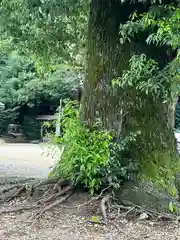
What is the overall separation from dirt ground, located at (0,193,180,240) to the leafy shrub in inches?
13.3

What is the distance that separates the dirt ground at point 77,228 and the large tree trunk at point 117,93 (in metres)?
1.02

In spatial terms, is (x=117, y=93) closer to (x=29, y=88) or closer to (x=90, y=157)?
(x=90, y=157)

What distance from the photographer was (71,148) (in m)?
4.48

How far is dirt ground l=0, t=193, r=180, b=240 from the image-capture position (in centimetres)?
383

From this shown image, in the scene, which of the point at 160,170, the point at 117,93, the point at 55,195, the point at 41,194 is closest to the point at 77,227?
the point at 55,195

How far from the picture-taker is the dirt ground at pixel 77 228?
12.6 feet

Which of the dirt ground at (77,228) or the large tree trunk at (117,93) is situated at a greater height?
the large tree trunk at (117,93)

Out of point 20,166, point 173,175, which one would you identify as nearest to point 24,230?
point 173,175

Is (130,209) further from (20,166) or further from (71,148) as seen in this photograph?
(20,166)

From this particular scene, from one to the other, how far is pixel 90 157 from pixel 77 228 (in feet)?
2.66

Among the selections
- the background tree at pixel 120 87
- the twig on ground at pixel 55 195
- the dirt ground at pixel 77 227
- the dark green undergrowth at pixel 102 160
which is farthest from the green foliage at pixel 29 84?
the dirt ground at pixel 77 227

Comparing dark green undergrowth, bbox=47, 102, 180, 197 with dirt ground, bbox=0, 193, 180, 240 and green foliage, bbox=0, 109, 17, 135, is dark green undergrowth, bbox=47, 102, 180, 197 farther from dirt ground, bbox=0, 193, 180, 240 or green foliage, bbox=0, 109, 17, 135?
green foliage, bbox=0, 109, 17, 135

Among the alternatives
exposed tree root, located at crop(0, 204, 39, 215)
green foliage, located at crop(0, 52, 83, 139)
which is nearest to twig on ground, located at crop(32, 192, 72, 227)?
exposed tree root, located at crop(0, 204, 39, 215)

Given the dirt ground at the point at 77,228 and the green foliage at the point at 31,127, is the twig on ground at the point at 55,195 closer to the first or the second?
the dirt ground at the point at 77,228
